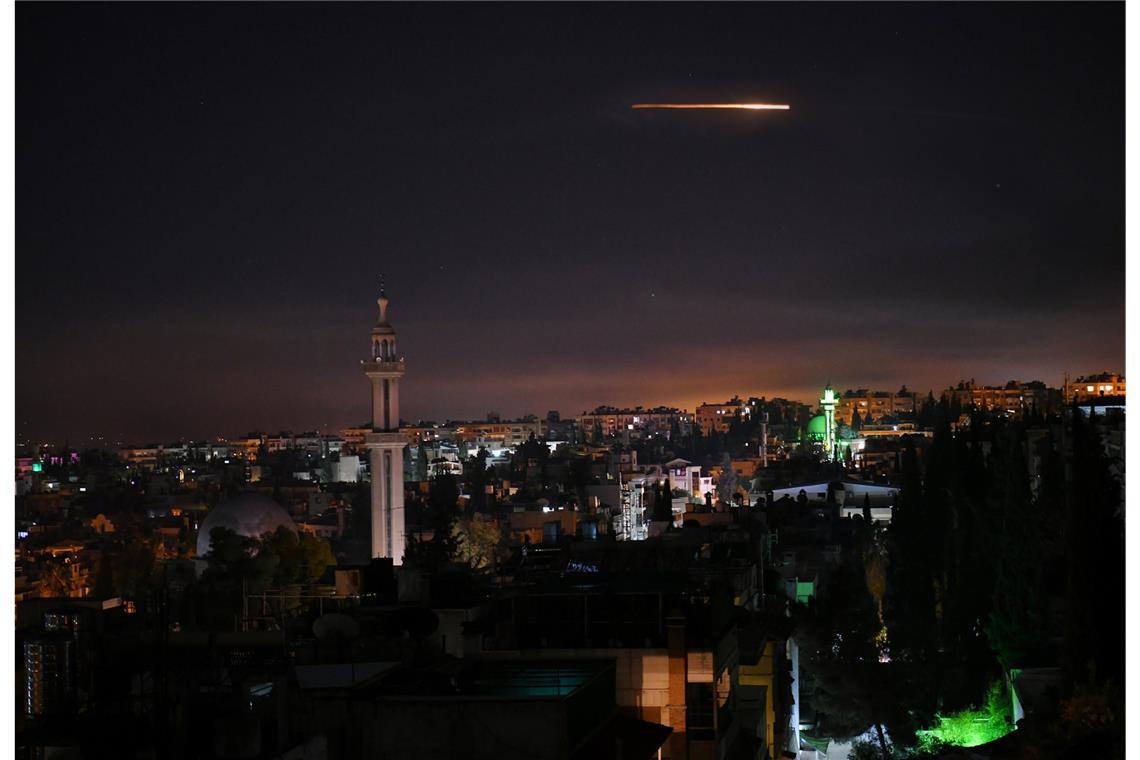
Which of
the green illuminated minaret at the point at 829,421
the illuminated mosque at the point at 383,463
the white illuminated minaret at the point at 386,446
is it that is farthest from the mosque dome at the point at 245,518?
the green illuminated minaret at the point at 829,421

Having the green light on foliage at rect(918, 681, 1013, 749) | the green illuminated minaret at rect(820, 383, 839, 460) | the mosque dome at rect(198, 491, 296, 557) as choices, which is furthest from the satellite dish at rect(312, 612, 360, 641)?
the green illuminated minaret at rect(820, 383, 839, 460)

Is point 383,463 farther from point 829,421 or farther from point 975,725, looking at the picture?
point 829,421

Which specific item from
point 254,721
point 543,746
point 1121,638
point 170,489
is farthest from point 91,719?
point 170,489

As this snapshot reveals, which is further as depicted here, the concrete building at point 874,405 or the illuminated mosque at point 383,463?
the concrete building at point 874,405

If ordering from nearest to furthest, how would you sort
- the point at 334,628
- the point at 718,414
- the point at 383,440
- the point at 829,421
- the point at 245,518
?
the point at 334,628, the point at 245,518, the point at 383,440, the point at 829,421, the point at 718,414

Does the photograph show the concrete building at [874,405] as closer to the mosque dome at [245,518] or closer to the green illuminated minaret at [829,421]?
the green illuminated minaret at [829,421]

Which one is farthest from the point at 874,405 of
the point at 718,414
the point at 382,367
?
the point at 382,367
